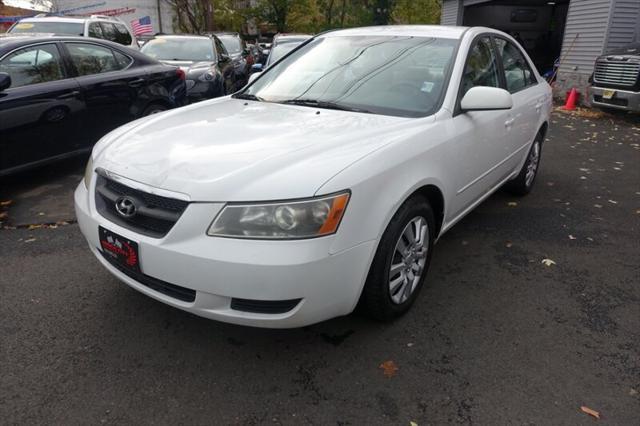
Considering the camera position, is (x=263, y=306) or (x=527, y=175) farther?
(x=527, y=175)

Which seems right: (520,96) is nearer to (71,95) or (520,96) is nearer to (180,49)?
(71,95)

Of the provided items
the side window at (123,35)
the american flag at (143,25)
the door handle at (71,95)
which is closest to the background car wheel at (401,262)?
the door handle at (71,95)

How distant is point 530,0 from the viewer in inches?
752

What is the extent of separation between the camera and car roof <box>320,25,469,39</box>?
355cm

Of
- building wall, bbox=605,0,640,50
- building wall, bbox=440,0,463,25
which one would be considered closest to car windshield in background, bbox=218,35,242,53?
building wall, bbox=605,0,640,50

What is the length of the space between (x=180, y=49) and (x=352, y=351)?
839cm

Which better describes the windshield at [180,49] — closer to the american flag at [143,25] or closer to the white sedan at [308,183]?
the white sedan at [308,183]

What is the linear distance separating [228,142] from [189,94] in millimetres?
5982

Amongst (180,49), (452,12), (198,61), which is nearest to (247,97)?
(198,61)

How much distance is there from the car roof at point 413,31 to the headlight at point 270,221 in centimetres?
209

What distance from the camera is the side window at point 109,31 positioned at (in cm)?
955

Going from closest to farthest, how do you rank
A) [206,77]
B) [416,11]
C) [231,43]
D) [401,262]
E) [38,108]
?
[401,262] → [38,108] → [206,77] → [231,43] → [416,11]

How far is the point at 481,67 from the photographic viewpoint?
3602 millimetres

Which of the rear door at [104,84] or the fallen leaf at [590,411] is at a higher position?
the rear door at [104,84]
